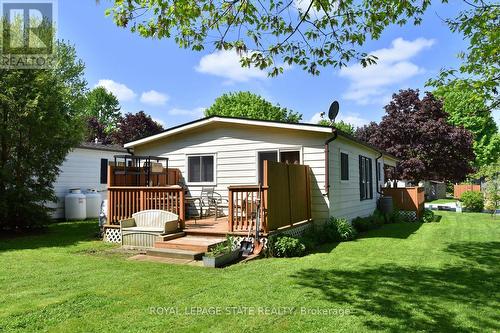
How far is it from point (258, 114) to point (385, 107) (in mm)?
15916

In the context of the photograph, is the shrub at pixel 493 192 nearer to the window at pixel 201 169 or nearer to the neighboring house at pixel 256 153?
the neighboring house at pixel 256 153

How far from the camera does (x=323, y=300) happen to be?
4.62 m

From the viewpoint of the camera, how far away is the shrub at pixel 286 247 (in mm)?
7359

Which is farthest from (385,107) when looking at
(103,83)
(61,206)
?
(103,83)

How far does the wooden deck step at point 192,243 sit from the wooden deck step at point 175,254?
121 millimetres

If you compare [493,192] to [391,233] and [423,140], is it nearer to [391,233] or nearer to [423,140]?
[423,140]

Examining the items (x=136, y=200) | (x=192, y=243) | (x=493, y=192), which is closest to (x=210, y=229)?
(x=192, y=243)

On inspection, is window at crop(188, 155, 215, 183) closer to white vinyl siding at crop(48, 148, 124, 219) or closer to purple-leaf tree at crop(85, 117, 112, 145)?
white vinyl siding at crop(48, 148, 124, 219)

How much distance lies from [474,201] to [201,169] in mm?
16210

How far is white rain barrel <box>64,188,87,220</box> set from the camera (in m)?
14.9

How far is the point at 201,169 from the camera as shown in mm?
11461

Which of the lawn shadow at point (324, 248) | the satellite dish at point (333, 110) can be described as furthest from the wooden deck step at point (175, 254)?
the satellite dish at point (333, 110)

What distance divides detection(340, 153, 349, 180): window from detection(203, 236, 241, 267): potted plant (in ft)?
16.5

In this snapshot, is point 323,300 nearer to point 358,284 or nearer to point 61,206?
point 358,284
